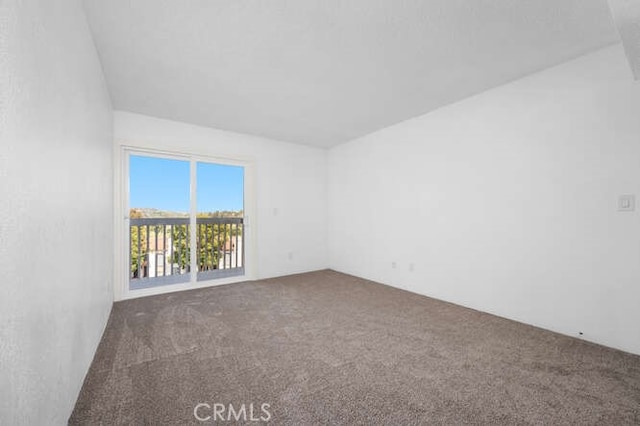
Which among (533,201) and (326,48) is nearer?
(326,48)

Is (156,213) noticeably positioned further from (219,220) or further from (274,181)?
(274,181)

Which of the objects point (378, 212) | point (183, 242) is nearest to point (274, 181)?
point (183, 242)

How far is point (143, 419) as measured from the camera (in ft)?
4.58

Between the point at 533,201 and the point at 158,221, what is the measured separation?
464 cm

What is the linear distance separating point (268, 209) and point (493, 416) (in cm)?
381

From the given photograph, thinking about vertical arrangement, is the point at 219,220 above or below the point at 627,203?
below

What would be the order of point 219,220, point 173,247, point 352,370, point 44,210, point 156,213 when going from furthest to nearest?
point 219,220 → point 173,247 → point 156,213 → point 352,370 → point 44,210

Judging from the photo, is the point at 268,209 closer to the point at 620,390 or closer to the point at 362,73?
the point at 362,73

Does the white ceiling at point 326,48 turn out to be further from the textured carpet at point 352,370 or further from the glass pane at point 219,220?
the textured carpet at point 352,370

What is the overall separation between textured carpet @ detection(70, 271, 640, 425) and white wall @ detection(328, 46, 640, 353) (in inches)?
13.6

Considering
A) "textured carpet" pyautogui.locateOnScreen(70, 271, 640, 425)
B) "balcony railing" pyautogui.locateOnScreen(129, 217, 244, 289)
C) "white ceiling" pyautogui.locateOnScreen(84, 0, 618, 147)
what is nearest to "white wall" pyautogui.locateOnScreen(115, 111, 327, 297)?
"white ceiling" pyautogui.locateOnScreen(84, 0, 618, 147)

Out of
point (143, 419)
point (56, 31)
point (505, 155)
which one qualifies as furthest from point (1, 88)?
point (505, 155)

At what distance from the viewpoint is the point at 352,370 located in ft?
6.03

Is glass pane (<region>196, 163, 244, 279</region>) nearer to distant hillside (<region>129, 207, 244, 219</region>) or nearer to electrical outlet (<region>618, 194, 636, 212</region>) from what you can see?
distant hillside (<region>129, 207, 244, 219</region>)
